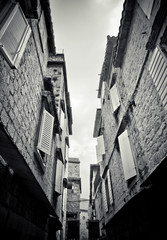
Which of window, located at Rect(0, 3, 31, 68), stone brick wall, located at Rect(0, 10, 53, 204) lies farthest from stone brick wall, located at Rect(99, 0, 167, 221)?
window, located at Rect(0, 3, 31, 68)

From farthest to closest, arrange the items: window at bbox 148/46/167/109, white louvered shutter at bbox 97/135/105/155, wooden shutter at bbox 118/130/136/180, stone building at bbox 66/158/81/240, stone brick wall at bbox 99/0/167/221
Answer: stone building at bbox 66/158/81/240
white louvered shutter at bbox 97/135/105/155
wooden shutter at bbox 118/130/136/180
stone brick wall at bbox 99/0/167/221
window at bbox 148/46/167/109

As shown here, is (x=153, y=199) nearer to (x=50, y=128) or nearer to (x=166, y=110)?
(x=166, y=110)

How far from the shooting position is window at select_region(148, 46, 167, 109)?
3.58 meters

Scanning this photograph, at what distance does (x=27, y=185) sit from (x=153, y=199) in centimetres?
321

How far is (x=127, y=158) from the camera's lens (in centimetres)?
591

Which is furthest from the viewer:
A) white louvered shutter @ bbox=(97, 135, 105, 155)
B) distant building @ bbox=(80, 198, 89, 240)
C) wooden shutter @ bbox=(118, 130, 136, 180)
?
distant building @ bbox=(80, 198, 89, 240)

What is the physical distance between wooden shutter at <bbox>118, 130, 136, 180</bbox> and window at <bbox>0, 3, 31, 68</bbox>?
4.73 meters

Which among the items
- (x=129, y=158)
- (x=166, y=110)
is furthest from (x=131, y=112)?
(x=166, y=110)

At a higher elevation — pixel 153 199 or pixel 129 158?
pixel 129 158

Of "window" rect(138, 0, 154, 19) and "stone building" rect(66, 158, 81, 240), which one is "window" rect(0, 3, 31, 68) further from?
"stone building" rect(66, 158, 81, 240)

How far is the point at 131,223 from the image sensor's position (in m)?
5.55

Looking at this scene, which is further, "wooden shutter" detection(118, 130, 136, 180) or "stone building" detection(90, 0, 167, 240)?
"wooden shutter" detection(118, 130, 136, 180)

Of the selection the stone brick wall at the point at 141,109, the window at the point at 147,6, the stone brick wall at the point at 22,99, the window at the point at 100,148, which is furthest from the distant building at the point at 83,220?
the window at the point at 147,6

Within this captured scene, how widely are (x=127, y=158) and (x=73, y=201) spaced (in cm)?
1486
